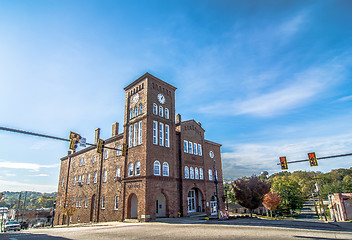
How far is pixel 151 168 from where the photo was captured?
25.3m

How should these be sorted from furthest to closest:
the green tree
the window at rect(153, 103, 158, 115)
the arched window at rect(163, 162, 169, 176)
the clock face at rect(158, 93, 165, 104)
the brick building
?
the green tree
the clock face at rect(158, 93, 165, 104)
the window at rect(153, 103, 158, 115)
the arched window at rect(163, 162, 169, 176)
the brick building

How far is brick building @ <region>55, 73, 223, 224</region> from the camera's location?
2575cm

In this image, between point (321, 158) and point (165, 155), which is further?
point (165, 155)

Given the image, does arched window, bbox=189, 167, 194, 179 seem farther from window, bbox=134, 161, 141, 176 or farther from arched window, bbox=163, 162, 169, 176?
window, bbox=134, 161, 141, 176

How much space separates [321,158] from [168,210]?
16.9 meters

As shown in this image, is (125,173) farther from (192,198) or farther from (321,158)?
(321,158)

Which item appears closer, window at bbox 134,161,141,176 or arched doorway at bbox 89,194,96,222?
window at bbox 134,161,141,176

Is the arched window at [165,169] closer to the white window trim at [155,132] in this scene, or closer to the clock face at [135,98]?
the white window trim at [155,132]

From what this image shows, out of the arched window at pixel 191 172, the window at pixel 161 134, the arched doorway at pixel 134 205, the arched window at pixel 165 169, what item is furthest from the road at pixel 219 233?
the arched window at pixel 191 172

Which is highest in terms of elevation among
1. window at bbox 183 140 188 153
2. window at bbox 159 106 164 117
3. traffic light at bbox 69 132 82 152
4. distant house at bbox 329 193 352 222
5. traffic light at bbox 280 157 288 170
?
window at bbox 159 106 164 117

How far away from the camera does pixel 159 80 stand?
29.7 m

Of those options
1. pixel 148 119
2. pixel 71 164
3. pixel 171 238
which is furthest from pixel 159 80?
pixel 71 164

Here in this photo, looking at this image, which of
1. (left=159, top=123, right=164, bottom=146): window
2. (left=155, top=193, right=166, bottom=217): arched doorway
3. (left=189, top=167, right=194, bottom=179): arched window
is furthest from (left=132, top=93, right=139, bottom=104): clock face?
(left=155, top=193, right=166, bottom=217): arched doorway

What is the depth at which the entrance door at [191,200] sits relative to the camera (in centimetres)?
3120
